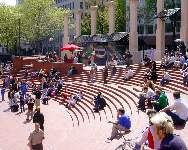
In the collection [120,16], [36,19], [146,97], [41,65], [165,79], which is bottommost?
[146,97]

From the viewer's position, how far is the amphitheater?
17250 mm

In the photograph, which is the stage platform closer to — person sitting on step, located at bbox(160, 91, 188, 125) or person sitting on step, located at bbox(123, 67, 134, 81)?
person sitting on step, located at bbox(123, 67, 134, 81)

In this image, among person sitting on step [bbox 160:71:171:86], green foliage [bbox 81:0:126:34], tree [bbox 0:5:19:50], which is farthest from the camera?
tree [bbox 0:5:19:50]

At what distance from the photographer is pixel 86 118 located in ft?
79.2

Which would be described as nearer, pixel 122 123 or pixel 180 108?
pixel 180 108

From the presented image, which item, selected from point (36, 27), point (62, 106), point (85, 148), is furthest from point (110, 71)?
point (36, 27)

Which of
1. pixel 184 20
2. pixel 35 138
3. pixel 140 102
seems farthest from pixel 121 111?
pixel 184 20

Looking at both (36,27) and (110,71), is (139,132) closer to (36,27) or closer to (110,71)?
(110,71)

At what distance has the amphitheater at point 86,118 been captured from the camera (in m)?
17.2

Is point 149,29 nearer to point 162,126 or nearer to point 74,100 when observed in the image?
point 74,100

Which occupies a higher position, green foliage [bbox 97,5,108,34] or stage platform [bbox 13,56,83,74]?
green foliage [bbox 97,5,108,34]

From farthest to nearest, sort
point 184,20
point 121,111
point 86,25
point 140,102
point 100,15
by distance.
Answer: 1. point 86,25
2. point 100,15
3. point 184,20
4. point 140,102
5. point 121,111

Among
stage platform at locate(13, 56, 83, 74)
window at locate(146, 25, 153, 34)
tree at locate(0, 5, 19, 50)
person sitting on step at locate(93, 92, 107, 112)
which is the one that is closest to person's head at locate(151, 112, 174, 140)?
person sitting on step at locate(93, 92, 107, 112)

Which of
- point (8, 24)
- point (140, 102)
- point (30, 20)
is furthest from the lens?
point (8, 24)
